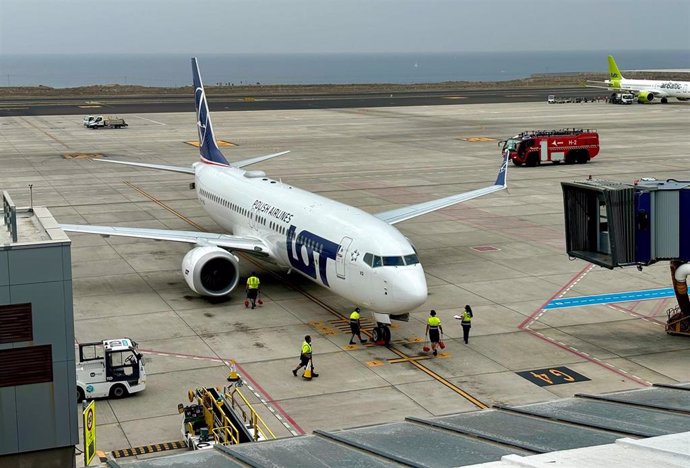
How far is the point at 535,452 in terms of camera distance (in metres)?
14.7

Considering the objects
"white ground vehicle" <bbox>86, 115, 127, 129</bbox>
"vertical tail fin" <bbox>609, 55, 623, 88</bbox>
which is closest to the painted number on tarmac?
"white ground vehicle" <bbox>86, 115, 127, 129</bbox>

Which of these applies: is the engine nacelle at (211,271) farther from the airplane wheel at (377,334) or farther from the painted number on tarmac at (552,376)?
the painted number on tarmac at (552,376)

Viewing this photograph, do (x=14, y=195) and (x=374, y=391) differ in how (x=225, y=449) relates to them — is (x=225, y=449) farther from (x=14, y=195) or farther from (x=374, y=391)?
(x=14, y=195)

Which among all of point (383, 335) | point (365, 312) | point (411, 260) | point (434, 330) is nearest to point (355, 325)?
point (383, 335)

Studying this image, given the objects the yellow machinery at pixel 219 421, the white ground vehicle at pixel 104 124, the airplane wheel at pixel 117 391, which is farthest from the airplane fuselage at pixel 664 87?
the airplane wheel at pixel 117 391

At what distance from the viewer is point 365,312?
3869 centimetres

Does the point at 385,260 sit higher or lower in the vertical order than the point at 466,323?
higher

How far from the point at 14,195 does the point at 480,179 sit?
111 feet

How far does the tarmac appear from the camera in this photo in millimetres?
29656

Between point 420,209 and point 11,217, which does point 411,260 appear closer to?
point 420,209

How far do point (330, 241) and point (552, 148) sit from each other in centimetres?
4997

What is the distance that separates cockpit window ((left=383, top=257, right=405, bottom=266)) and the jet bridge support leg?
9.90 m


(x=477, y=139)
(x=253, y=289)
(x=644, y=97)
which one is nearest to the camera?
(x=253, y=289)

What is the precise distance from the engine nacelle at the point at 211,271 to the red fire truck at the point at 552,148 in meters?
45.8
